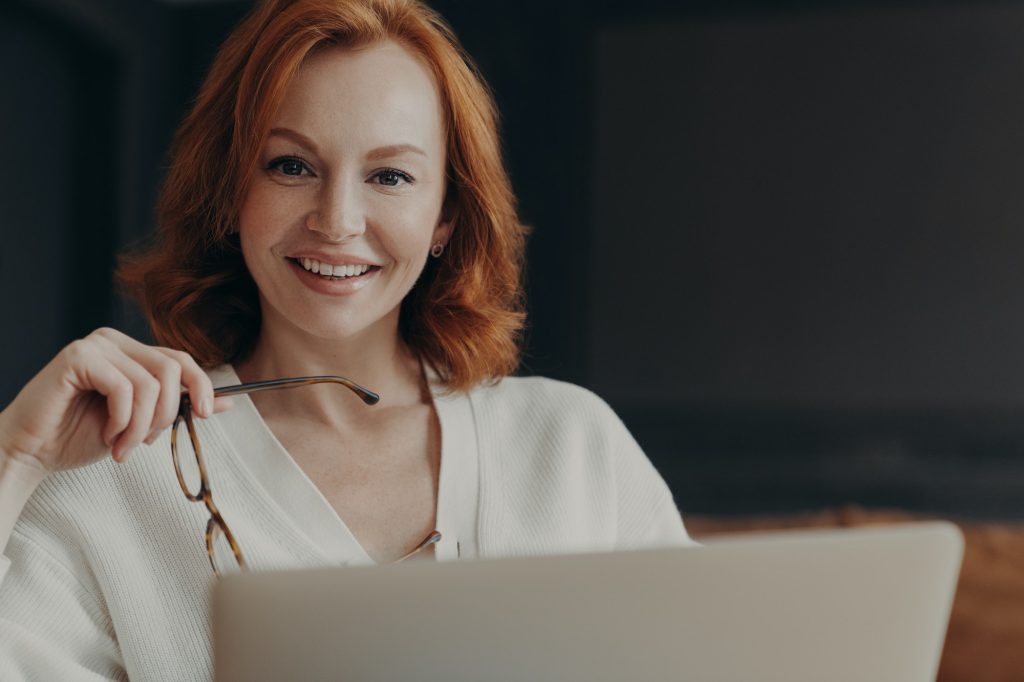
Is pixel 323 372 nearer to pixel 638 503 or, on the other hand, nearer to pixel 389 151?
pixel 389 151

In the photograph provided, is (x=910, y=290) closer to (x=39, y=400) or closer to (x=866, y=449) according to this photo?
(x=866, y=449)

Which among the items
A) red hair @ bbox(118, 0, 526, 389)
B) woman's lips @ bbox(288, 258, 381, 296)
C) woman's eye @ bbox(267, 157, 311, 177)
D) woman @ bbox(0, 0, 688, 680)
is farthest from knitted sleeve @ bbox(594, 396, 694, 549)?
woman's eye @ bbox(267, 157, 311, 177)

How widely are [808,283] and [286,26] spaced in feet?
9.38

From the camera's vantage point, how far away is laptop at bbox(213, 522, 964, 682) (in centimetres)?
67

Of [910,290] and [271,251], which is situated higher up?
[271,251]

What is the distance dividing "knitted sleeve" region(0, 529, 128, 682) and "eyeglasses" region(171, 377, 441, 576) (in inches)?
5.3

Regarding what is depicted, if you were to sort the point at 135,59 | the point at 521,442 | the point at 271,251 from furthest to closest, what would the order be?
1. the point at 135,59
2. the point at 521,442
3. the point at 271,251

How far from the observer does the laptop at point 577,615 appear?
67 centimetres

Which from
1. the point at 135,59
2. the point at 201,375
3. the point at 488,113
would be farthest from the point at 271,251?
the point at 135,59

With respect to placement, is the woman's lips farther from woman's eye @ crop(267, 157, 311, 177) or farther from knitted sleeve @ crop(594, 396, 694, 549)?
knitted sleeve @ crop(594, 396, 694, 549)

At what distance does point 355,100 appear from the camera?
3.99ft

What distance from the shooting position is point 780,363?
3.81m

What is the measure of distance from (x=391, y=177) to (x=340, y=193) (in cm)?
8

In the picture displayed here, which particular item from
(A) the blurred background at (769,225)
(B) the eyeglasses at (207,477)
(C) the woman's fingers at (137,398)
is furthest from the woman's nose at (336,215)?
(A) the blurred background at (769,225)
